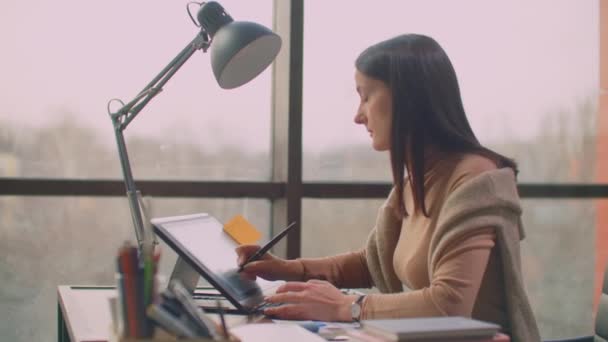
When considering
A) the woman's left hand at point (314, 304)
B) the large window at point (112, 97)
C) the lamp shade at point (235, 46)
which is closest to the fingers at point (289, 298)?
the woman's left hand at point (314, 304)

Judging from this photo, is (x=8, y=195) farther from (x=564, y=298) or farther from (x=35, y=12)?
(x=564, y=298)

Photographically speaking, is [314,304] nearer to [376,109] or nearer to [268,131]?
[376,109]

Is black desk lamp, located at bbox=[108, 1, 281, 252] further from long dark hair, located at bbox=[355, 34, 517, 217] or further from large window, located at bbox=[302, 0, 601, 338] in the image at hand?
large window, located at bbox=[302, 0, 601, 338]

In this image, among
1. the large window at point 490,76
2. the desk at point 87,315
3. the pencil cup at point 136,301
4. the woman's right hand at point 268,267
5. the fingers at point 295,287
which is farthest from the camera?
the large window at point 490,76

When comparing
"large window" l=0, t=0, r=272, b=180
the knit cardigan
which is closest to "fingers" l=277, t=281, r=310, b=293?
the knit cardigan

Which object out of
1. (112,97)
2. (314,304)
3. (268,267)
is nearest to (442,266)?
(314,304)

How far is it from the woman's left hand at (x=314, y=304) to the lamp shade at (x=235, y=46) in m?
0.60

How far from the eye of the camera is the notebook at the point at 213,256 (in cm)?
181

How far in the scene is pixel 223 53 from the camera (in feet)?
6.49

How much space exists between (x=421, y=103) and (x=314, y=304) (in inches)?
20.5

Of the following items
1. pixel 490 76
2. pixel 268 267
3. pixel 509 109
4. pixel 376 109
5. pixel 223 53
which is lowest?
pixel 268 267

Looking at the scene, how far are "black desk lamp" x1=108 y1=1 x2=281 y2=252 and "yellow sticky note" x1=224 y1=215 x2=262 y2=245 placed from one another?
22 cm

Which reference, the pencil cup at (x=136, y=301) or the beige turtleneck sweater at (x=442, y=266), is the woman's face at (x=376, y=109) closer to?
the beige turtleneck sweater at (x=442, y=266)

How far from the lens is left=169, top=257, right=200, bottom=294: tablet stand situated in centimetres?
197
